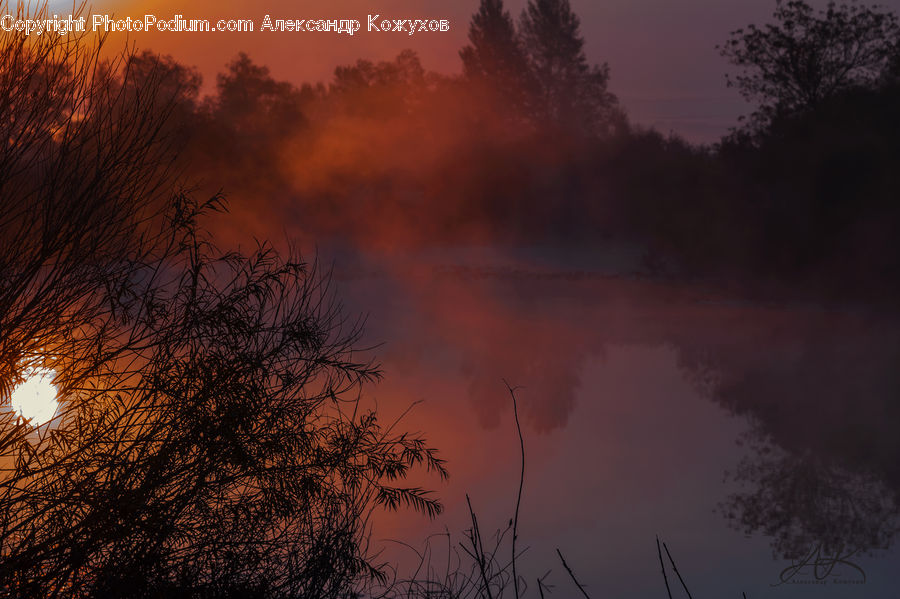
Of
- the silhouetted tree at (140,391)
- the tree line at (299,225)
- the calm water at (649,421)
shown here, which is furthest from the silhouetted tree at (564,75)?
the silhouetted tree at (140,391)

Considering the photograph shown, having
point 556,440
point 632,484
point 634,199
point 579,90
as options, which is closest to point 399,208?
point 634,199

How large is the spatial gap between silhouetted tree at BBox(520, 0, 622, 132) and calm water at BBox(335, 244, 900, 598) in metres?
12.1

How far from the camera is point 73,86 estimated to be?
6789 mm

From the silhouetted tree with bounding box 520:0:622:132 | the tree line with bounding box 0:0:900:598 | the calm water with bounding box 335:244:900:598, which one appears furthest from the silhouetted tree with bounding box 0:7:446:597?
the silhouetted tree with bounding box 520:0:622:132

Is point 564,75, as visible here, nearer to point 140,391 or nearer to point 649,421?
point 649,421

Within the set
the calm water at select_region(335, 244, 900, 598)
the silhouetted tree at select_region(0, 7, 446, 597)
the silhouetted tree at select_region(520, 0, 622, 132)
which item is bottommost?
the calm water at select_region(335, 244, 900, 598)

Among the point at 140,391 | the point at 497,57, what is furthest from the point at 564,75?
the point at 140,391

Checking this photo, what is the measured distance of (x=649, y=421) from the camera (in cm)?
2000

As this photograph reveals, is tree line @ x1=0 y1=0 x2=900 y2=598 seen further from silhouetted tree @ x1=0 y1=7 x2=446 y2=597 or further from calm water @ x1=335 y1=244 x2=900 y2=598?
calm water @ x1=335 y1=244 x2=900 y2=598

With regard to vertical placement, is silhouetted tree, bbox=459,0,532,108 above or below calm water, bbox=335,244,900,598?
above

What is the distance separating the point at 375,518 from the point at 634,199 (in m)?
20.4

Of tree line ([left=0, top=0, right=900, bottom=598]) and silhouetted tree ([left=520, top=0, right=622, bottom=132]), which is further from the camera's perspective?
silhouetted tree ([left=520, top=0, right=622, bottom=132])

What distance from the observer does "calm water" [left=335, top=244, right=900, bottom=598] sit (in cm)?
1353

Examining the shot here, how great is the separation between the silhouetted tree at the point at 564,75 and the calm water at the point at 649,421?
1210 cm
